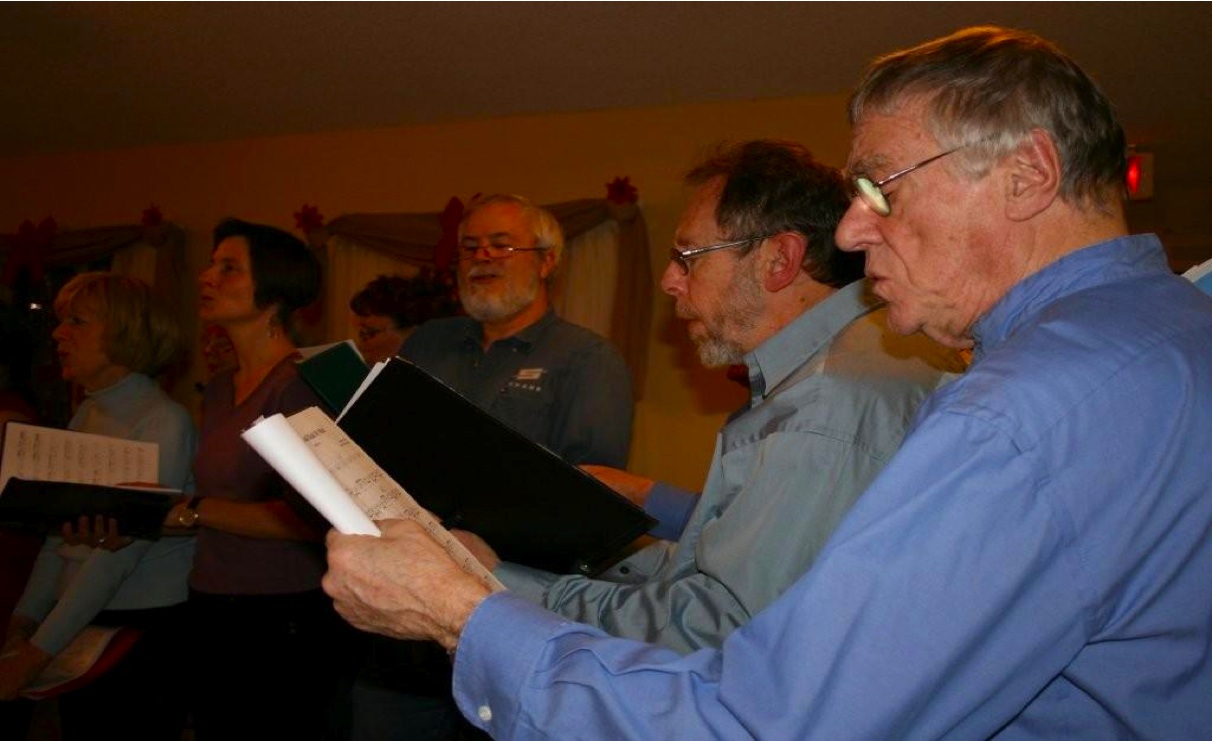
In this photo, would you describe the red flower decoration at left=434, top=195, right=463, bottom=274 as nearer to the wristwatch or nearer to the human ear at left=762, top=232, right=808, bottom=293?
the wristwatch

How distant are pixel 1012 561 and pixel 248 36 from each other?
5151mm

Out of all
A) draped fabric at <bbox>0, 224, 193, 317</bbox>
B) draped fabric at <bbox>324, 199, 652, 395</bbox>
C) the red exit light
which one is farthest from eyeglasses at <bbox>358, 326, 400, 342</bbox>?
the red exit light

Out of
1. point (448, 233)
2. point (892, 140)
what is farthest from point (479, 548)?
point (448, 233)

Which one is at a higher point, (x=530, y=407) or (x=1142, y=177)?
(x=1142, y=177)

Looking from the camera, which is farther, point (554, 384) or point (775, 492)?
point (554, 384)

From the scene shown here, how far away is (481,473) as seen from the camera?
1.58 meters

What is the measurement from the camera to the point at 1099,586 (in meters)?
0.78

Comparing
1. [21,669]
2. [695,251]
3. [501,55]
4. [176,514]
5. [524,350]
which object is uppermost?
[501,55]

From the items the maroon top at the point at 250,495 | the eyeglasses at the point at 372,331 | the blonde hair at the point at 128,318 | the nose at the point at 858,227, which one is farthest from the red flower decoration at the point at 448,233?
the nose at the point at 858,227

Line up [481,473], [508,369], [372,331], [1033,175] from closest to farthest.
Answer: [1033,175] → [481,473] → [508,369] → [372,331]

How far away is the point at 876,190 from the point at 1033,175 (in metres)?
0.18

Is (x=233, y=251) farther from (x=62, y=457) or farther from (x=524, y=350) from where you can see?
(x=524, y=350)

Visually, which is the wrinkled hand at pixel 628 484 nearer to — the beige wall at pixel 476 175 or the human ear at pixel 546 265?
the human ear at pixel 546 265

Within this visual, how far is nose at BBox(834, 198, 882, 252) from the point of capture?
1169mm
